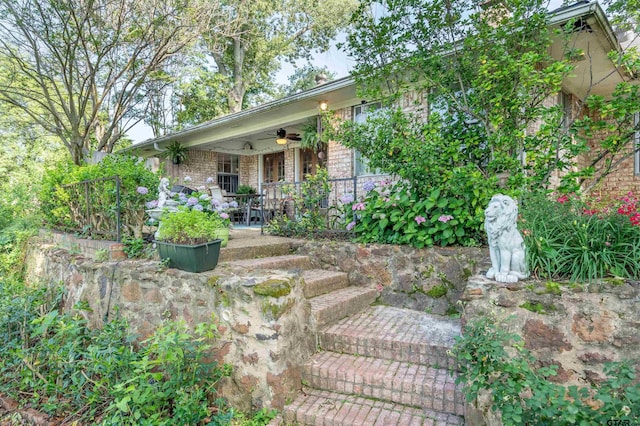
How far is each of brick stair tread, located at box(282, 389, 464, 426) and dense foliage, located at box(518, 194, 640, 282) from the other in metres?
1.19

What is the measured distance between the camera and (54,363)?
3.03 meters

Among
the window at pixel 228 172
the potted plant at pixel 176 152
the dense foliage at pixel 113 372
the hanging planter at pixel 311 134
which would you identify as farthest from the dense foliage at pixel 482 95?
the window at pixel 228 172

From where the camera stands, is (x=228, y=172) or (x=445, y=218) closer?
(x=445, y=218)

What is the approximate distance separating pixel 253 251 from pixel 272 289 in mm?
1621

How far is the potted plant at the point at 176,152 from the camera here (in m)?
10.5

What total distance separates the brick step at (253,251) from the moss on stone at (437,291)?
6.04ft

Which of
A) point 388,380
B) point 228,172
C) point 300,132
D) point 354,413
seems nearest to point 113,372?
point 354,413

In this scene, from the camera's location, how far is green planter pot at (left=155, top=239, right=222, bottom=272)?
2.80 meters

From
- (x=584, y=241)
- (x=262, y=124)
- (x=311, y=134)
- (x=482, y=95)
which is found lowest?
(x=584, y=241)

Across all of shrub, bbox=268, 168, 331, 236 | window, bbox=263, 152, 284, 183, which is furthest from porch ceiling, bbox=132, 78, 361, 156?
shrub, bbox=268, 168, 331, 236

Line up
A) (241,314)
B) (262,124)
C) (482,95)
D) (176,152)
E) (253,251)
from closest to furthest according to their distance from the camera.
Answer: (241,314), (482,95), (253,251), (262,124), (176,152)

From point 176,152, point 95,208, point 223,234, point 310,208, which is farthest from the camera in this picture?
point 176,152

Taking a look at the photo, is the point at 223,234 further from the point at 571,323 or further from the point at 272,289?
the point at 571,323

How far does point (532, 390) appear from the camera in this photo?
166 cm
